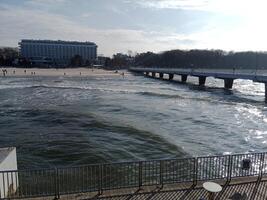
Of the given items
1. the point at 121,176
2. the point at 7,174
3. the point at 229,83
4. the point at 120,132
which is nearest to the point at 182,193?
the point at 7,174

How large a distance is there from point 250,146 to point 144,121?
12.7m

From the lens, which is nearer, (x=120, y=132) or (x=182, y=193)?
(x=182, y=193)

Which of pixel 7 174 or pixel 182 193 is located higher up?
pixel 7 174

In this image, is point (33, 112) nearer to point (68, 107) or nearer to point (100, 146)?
point (68, 107)

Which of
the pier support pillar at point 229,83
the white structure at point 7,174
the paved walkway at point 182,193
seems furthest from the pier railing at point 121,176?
the pier support pillar at point 229,83

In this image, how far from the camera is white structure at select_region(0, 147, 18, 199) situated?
11.8m

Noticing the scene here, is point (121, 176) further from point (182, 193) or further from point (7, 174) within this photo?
point (7, 174)

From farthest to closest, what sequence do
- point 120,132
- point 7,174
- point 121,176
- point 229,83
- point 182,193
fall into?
point 229,83, point 120,132, point 121,176, point 182,193, point 7,174

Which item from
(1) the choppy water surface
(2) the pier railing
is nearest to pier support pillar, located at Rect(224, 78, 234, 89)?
(1) the choppy water surface

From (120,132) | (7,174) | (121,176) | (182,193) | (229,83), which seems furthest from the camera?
(229,83)

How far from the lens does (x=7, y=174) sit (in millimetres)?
11797

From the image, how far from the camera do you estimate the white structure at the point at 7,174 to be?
1179 cm

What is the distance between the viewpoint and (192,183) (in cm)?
A: 1294

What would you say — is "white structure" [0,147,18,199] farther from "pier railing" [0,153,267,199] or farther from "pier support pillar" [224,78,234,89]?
"pier support pillar" [224,78,234,89]
